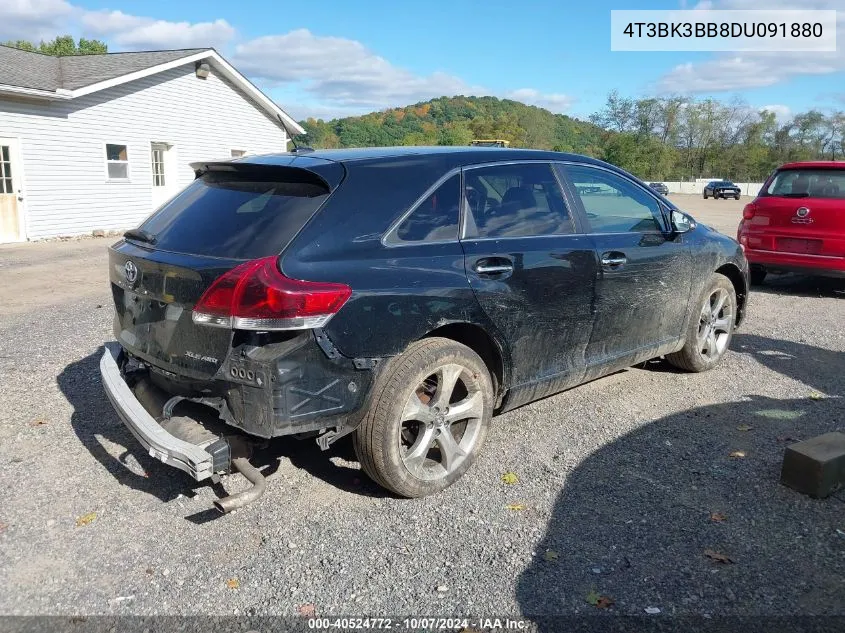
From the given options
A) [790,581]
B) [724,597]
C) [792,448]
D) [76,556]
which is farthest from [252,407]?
[792,448]

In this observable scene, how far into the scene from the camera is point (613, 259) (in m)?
4.54

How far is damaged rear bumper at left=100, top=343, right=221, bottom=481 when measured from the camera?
3.05 meters

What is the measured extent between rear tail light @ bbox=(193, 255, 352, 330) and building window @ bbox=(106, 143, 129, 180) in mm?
16671

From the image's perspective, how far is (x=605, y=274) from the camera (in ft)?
14.7

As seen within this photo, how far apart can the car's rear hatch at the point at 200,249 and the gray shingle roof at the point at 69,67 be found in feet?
44.5

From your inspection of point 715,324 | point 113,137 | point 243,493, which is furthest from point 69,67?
point 243,493

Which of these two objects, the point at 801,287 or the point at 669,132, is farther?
the point at 669,132

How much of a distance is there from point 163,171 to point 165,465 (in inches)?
685

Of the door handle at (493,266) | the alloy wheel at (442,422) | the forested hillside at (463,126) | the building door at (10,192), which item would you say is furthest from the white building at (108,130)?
the forested hillside at (463,126)

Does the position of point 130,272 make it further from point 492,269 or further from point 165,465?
point 492,269

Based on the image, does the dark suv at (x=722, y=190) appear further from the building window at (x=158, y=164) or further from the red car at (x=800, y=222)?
the red car at (x=800, y=222)

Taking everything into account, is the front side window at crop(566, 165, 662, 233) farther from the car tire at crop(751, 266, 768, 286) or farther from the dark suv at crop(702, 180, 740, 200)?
the dark suv at crop(702, 180, 740, 200)

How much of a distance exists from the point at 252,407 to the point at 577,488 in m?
1.85

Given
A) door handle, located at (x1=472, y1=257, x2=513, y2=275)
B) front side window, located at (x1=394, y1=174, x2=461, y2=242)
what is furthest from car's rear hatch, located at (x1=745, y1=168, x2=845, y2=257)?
front side window, located at (x1=394, y1=174, x2=461, y2=242)
